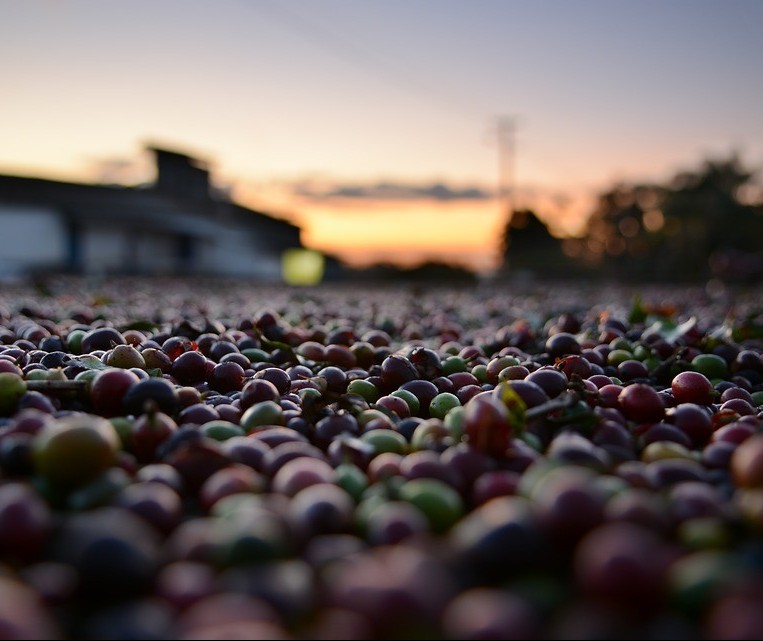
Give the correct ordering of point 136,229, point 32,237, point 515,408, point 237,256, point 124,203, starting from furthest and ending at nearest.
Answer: point 237,256 → point 124,203 → point 136,229 → point 32,237 → point 515,408

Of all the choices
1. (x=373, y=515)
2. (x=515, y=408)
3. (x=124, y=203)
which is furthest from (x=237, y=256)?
(x=373, y=515)

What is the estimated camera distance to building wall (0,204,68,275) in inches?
1155

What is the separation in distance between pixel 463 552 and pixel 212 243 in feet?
124

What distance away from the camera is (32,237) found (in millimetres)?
30062

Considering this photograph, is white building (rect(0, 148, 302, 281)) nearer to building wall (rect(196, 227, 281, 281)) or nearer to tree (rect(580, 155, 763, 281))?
building wall (rect(196, 227, 281, 281))

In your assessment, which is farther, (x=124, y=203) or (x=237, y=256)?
(x=237, y=256)

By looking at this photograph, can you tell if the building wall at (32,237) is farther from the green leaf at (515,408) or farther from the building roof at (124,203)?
the green leaf at (515,408)

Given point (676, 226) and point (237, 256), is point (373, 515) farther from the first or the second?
point (676, 226)

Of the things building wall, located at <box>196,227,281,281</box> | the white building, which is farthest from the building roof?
building wall, located at <box>196,227,281,281</box>

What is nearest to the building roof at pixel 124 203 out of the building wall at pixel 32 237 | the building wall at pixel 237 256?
the building wall at pixel 32 237

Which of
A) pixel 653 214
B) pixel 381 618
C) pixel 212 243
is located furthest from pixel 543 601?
pixel 653 214

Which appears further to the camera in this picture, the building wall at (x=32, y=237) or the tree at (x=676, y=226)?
the tree at (x=676, y=226)

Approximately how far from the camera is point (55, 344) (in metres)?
4.62

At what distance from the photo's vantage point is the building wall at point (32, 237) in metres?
29.3
